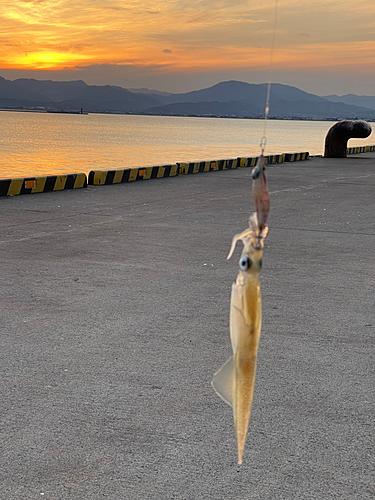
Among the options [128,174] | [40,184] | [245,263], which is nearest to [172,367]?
[245,263]

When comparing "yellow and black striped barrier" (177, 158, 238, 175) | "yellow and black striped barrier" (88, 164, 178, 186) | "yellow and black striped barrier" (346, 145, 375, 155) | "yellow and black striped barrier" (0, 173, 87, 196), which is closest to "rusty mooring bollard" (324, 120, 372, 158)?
"yellow and black striped barrier" (346, 145, 375, 155)

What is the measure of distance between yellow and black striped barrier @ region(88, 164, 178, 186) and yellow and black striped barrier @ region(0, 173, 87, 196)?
0.63 meters

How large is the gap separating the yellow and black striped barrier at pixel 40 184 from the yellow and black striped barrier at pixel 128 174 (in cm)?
63

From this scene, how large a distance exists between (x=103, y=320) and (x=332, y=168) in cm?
2246

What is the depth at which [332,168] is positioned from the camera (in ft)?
90.7

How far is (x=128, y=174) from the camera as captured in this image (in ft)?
67.7

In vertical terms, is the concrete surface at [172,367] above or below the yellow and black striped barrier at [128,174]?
below

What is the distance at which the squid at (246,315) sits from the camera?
1.97ft

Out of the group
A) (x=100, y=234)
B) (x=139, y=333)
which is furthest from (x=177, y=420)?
(x=100, y=234)

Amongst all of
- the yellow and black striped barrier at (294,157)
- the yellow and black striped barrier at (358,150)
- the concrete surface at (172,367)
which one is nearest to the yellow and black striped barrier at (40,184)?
the concrete surface at (172,367)

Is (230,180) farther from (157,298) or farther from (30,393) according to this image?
(30,393)

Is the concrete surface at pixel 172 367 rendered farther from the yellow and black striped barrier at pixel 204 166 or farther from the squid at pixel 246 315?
the yellow and black striped barrier at pixel 204 166

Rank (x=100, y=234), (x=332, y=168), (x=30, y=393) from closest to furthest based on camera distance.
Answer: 1. (x=30, y=393)
2. (x=100, y=234)
3. (x=332, y=168)

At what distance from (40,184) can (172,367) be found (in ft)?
41.9
